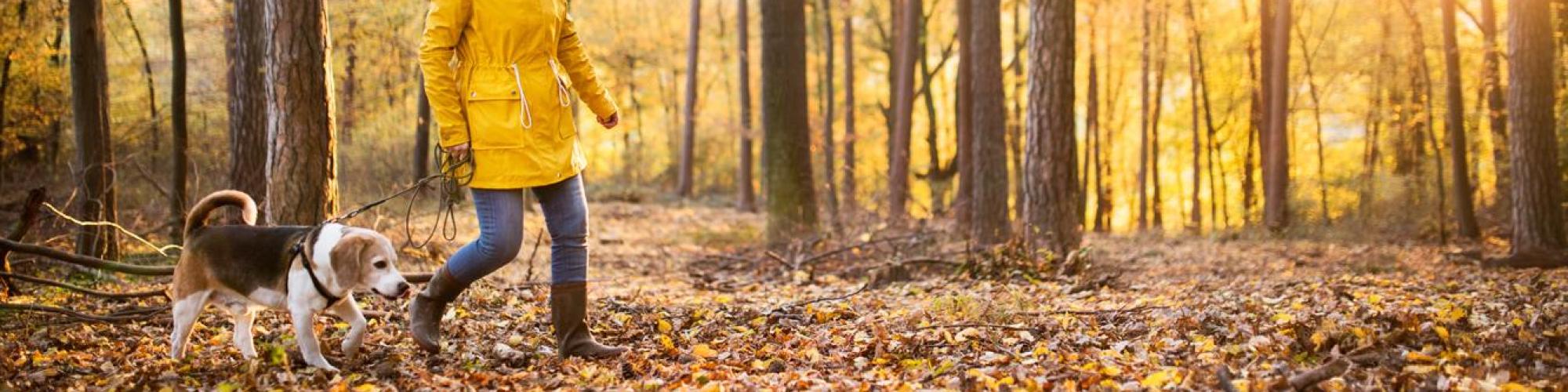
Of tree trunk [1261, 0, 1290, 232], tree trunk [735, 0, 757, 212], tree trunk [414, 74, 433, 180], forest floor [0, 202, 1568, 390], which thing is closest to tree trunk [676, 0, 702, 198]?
tree trunk [735, 0, 757, 212]

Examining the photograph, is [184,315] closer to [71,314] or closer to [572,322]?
[71,314]

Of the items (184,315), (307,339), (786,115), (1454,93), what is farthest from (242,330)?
(1454,93)

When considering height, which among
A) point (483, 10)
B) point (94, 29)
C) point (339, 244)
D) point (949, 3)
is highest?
point (949, 3)

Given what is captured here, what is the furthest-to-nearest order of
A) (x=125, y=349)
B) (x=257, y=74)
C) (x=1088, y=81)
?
(x=1088, y=81)
(x=257, y=74)
(x=125, y=349)

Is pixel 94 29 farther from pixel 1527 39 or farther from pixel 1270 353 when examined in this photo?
pixel 1527 39

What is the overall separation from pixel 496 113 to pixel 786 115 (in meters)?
9.04

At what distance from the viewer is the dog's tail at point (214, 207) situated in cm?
458

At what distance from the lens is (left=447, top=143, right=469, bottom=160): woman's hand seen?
14.7ft

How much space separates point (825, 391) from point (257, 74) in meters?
5.89

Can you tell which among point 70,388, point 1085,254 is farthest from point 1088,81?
point 70,388

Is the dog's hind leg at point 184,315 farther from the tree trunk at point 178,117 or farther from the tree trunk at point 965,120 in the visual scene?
the tree trunk at point 965,120

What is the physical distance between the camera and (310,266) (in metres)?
4.26

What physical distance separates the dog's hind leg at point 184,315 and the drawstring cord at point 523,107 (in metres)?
1.49

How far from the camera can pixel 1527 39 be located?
10547mm
